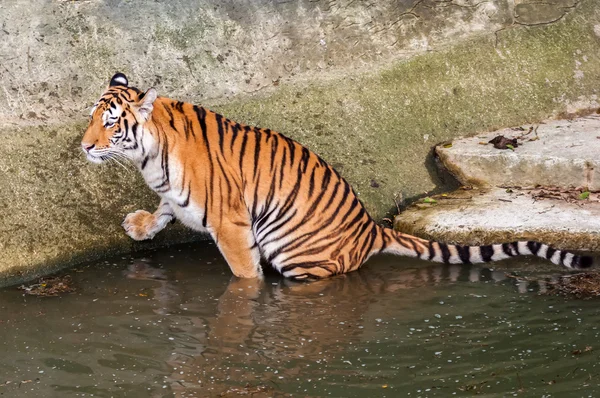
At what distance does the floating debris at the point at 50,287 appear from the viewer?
17.0ft

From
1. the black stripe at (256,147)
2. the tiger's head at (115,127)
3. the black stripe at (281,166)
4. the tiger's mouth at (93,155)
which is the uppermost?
the tiger's head at (115,127)

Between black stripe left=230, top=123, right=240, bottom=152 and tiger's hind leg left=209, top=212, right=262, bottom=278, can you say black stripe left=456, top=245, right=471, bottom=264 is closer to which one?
tiger's hind leg left=209, top=212, right=262, bottom=278

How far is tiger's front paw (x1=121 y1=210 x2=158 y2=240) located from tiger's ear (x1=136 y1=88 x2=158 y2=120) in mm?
848

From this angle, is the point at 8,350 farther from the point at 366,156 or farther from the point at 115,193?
the point at 366,156

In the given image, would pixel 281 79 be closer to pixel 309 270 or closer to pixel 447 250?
pixel 309 270

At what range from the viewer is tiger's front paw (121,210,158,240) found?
18.8ft

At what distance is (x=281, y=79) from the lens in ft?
21.7

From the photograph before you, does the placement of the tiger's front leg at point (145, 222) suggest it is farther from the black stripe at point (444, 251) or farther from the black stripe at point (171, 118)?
the black stripe at point (444, 251)

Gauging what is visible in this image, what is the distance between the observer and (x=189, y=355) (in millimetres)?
4395

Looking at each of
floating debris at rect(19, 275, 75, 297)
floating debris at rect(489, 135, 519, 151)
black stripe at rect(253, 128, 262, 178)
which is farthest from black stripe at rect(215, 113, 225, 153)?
floating debris at rect(489, 135, 519, 151)

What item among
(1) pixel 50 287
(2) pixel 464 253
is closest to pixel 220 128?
(1) pixel 50 287

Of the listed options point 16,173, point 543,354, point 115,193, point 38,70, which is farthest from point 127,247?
point 543,354

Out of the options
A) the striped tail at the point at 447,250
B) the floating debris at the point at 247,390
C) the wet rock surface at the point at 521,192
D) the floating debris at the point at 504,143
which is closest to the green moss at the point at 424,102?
the wet rock surface at the point at 521,192

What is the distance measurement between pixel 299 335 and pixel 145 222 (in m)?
1.56
